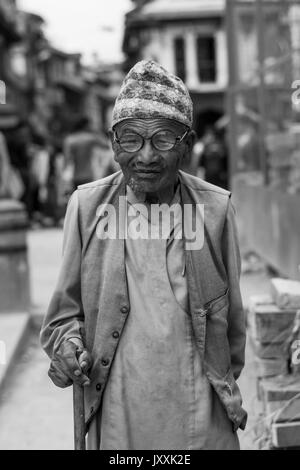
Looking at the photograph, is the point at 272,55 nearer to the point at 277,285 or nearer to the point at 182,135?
the point at 277,285

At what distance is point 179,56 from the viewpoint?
43.9 metres

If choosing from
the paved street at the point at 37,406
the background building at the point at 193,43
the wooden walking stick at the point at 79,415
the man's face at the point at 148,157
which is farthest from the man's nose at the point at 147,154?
the background building at the point at 193,43

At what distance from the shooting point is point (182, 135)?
2.72 metres

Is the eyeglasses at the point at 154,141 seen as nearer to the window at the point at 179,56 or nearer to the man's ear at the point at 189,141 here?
the man's ear at the point at 189,141

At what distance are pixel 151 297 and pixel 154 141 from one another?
0.50 metres

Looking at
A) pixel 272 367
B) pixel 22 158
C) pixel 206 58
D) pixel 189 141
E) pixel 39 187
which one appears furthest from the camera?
pixel 206 58

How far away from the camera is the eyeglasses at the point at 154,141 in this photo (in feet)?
8.77

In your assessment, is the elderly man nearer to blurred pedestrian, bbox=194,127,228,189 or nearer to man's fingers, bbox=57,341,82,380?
man's fingers, bbox=57,341,82,380

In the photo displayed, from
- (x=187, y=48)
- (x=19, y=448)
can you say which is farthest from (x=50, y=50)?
(x=19, y=448)

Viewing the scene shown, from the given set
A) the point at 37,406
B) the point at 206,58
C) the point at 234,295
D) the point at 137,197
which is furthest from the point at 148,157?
the point at 206,58

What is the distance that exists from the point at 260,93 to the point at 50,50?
66.4 metres

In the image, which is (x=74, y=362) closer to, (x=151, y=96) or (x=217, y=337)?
(x=217, y=337)

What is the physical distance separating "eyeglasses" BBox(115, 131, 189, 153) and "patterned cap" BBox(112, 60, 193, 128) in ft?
0.18

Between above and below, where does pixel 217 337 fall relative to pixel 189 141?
below
